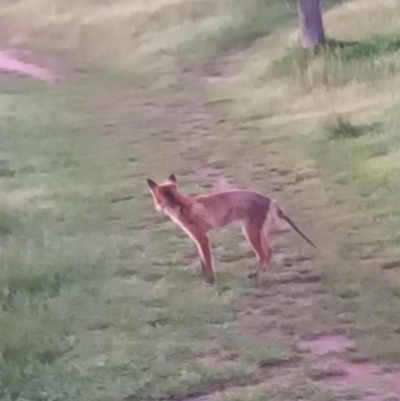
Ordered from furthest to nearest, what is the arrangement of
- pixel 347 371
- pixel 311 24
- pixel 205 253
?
pixel 311 24
pixel 205 253
pixel 347 371

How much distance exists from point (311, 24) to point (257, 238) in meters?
0.63

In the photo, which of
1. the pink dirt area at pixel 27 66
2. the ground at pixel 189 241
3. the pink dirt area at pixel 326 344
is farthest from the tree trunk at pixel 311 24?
the pink dirt area at pixel 326 344

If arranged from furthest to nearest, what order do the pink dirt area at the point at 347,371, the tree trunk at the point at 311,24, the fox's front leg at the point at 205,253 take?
1. the tree trunk at the point at 311,24
2. the fox's front leg at the point at 205,253
3. the pink dirt area at the point at 347,371

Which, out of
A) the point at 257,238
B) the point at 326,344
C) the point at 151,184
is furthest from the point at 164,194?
A: the point at 326,344

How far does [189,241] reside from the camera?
1168 mm

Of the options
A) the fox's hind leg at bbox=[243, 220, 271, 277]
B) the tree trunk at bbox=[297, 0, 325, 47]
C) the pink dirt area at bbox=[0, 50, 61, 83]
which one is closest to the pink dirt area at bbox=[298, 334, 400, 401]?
the fox's hind leg at bbox=[243, 220, 271, 277]

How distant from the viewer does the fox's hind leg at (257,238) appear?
1125mm

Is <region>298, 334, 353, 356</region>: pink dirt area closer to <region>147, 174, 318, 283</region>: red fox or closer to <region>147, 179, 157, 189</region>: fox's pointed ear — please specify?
<region>147, 174, 318, 283</region>: red fox

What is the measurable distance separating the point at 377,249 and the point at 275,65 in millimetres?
580

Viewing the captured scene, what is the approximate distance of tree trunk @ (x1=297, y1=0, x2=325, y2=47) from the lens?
160 centimetres

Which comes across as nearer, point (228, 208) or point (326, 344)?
point (326, 344)

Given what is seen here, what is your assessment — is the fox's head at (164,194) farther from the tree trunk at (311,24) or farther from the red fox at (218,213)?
the tree trunk at (311,24)

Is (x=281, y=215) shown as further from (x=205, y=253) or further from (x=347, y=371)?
(x=347, y=371)

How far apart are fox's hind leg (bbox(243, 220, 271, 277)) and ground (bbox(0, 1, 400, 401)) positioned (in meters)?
0.01
